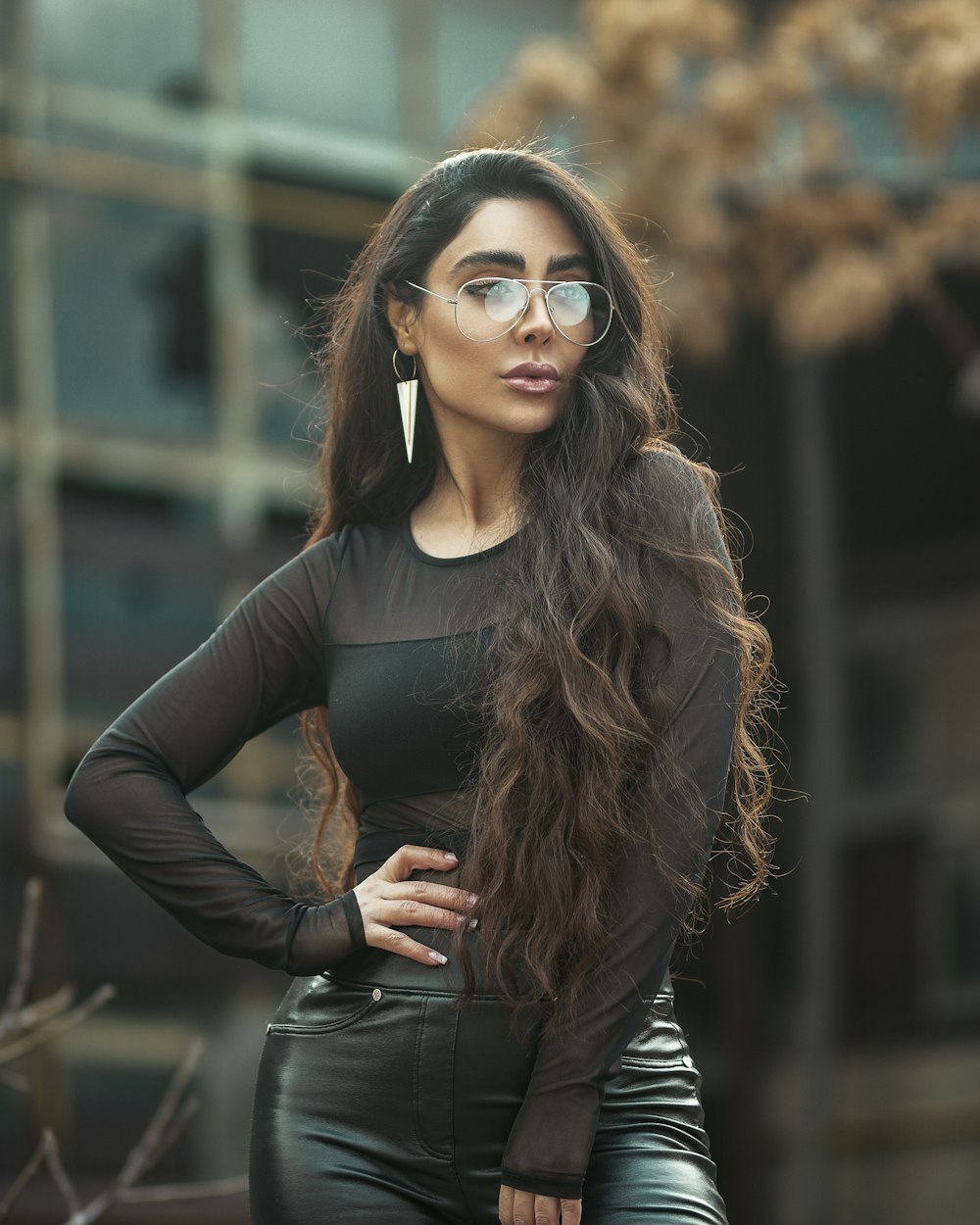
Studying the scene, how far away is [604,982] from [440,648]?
0.46 metres

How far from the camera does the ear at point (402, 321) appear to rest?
2.61 meters

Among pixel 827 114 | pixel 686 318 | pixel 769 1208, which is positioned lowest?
pixel 769 1208

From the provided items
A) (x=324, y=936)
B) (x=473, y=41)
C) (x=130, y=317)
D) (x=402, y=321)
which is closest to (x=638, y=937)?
(x=324, y=936)

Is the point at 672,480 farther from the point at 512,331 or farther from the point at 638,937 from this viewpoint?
the point at 638,937

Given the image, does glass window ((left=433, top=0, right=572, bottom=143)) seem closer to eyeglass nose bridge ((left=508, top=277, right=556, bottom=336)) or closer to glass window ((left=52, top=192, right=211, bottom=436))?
glass window ((left=52, top=192, right=211, bottom=436))

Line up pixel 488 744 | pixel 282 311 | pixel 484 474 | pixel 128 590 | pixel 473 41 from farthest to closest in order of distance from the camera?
pixel 473 41, pixel 282 311, pixel 128 590, pixel 484 474, pixel 488 744

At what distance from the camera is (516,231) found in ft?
8.15

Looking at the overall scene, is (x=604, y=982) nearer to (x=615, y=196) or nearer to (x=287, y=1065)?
(x=287, y=1065)

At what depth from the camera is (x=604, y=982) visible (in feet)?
7.39

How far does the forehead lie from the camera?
8.14 feet

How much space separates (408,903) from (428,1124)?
259 millimetres

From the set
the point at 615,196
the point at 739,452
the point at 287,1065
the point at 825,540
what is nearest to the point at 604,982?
the point at 287,1065

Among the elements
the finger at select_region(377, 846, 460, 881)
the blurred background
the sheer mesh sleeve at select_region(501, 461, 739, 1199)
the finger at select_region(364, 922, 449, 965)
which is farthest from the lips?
the blurred background

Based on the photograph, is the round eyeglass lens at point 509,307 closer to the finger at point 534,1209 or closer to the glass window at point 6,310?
the finger at point 534,1209
